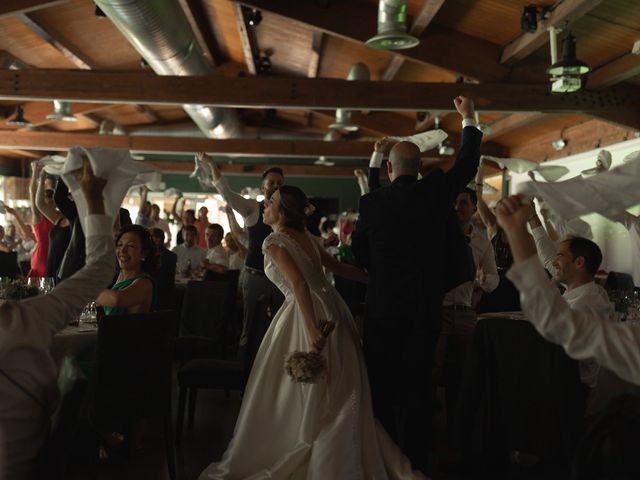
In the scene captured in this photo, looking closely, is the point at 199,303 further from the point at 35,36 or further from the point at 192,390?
the point at 35,36

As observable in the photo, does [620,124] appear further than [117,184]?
Yes

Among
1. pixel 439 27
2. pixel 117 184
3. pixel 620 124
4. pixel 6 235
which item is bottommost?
pixel 117 184

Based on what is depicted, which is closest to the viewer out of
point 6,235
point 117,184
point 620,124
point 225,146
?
point 117,184

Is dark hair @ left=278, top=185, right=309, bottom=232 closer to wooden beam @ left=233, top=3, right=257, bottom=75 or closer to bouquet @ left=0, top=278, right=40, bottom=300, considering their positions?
bouquet @ left=0, top=278, right=40, bottom=300

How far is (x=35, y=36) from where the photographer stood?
376 inches

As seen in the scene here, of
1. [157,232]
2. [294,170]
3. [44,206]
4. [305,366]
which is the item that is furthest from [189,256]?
[294,170]

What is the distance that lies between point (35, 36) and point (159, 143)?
14.8 ft

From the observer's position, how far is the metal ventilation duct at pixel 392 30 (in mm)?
5121

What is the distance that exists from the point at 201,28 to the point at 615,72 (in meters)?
5.90

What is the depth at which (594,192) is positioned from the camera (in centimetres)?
176

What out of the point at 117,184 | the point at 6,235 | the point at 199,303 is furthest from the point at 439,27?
the point at 6,235

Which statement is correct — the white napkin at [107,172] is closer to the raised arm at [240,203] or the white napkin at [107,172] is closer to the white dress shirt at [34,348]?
the white dress shirt at [34,348]

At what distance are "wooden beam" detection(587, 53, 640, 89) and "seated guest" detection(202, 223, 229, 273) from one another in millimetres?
4402

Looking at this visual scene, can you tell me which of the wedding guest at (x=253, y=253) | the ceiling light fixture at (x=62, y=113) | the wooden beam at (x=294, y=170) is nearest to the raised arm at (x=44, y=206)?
the wedding guest at (x=253, y=253)
